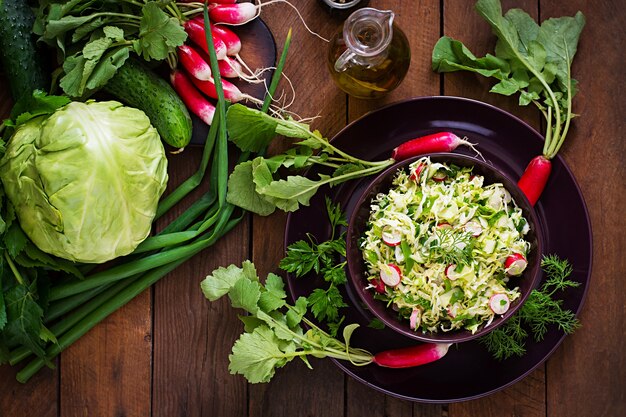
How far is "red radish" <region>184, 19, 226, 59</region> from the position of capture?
149 cm

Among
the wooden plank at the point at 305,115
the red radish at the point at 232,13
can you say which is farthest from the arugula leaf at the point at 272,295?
the red radish at the point at 232,13

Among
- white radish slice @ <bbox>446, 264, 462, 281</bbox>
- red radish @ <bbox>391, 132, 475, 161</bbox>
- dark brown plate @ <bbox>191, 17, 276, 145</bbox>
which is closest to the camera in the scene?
white radish slice @ <bbox>446, 264, 462, 281</bbox>

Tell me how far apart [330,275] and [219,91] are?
0.43 m

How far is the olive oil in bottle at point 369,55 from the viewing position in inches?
53.9

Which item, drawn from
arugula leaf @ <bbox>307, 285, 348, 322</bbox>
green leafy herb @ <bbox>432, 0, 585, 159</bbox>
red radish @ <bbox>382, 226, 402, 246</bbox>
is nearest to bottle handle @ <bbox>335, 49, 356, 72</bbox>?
green leafy herb @ <bbox>432, 0, 585, 159</bbox>

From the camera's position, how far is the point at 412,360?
1433 mm

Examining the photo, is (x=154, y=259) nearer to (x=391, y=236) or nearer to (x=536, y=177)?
(x=391, y=236)

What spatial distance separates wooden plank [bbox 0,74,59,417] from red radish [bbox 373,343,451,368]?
0.73m

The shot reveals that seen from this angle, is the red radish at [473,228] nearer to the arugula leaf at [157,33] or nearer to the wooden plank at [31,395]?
the arugula leaf at [157,33]

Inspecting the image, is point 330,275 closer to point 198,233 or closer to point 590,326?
point 198,233

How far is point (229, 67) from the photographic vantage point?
1.52m

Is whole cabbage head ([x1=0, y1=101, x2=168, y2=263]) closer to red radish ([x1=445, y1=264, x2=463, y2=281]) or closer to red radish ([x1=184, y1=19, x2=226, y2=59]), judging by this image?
red radish ([x1=184, y1=19, x2=226, y2=59])

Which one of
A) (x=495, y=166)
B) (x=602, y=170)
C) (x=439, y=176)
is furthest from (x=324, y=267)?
(x=602, y=170)

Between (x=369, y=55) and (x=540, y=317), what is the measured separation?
616mm
